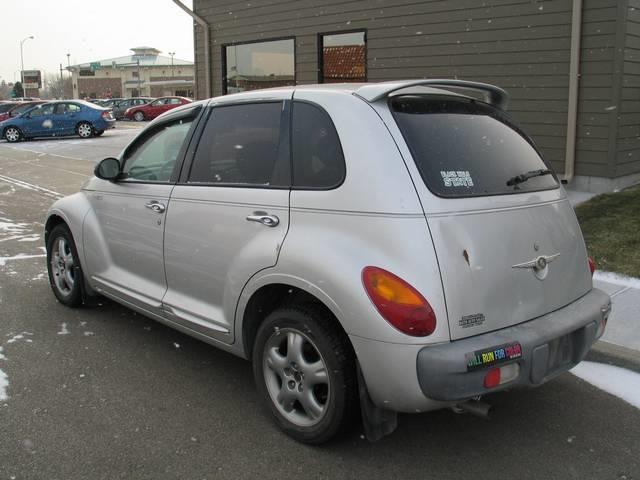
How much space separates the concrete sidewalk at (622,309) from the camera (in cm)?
439

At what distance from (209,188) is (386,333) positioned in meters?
1.52

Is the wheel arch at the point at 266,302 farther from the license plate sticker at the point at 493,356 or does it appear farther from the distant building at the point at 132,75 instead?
the distant building at the point at 132,75

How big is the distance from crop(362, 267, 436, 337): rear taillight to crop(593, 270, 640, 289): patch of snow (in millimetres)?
3599

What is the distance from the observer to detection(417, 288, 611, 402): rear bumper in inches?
101

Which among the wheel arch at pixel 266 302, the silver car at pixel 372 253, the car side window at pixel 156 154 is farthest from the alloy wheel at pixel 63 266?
the wheel arch at pixel 266 302

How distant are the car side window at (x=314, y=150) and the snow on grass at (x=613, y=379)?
2155 mm

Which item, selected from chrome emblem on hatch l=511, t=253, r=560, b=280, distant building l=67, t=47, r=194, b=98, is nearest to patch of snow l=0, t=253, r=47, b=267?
chrome emblem on hatch l=511, t=253, r=560, b=280

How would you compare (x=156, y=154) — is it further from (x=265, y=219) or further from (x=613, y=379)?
(x=613, y=379)

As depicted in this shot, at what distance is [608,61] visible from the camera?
8125 mm

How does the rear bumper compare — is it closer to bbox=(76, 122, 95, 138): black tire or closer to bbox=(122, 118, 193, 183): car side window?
bbox=(122, 118, 193, 183): car side window

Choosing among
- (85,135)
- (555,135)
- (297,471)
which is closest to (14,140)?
(85,135)

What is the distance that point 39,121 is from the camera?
77.3 ft

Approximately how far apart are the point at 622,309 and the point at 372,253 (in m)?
3.13

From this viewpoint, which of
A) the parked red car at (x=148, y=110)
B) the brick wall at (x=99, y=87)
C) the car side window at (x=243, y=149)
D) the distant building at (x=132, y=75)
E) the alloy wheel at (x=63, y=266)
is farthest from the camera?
the brick wall at (x=99, y=87)
